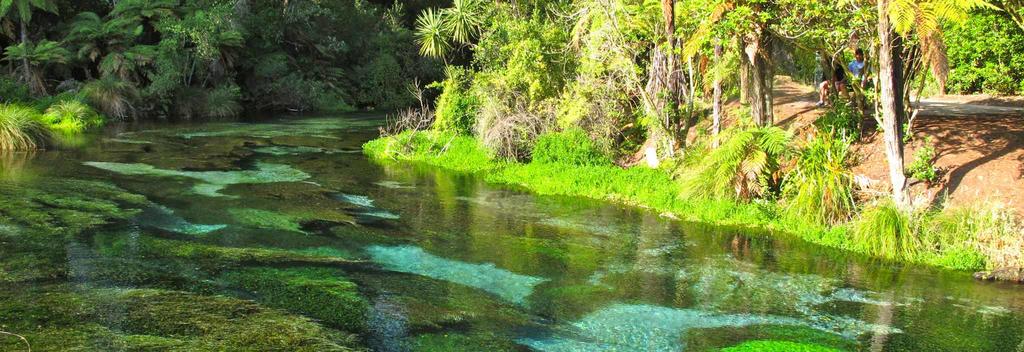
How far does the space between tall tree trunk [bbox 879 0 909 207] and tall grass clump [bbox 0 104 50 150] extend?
21.0 metres

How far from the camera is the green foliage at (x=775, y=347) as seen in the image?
27.4 ft

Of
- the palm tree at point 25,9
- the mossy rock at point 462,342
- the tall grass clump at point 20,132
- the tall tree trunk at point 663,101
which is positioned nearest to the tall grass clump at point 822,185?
the tall tree trunk at point 663,101

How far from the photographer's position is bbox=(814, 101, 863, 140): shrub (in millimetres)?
16375

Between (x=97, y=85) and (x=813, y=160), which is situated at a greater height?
(x=97, y=85)

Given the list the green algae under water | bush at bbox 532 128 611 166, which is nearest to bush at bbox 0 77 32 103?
the green algae under water

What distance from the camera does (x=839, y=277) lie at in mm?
11695

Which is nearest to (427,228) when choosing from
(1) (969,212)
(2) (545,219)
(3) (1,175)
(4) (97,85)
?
(2) (545,219)

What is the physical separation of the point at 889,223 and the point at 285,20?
38162mm

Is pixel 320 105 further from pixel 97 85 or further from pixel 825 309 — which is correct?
pixel 825 309

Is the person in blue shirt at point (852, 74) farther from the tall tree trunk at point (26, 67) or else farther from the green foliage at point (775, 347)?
the tall tree trunk at point (26, 67)

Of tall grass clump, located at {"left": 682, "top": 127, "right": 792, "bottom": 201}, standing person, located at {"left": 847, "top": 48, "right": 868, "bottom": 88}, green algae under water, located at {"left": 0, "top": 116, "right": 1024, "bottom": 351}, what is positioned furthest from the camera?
standing person, located at {"left": 847, "top": 48, "right": 868, "bottom": 88}

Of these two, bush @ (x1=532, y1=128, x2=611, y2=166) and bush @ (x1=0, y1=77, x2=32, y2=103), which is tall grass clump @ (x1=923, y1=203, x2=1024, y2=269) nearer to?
bush @ (x1=532, y1=128, x2=611, y2=166)

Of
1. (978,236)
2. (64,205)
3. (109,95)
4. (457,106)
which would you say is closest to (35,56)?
(109,95)

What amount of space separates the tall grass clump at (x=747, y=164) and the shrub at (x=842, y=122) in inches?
60.2
